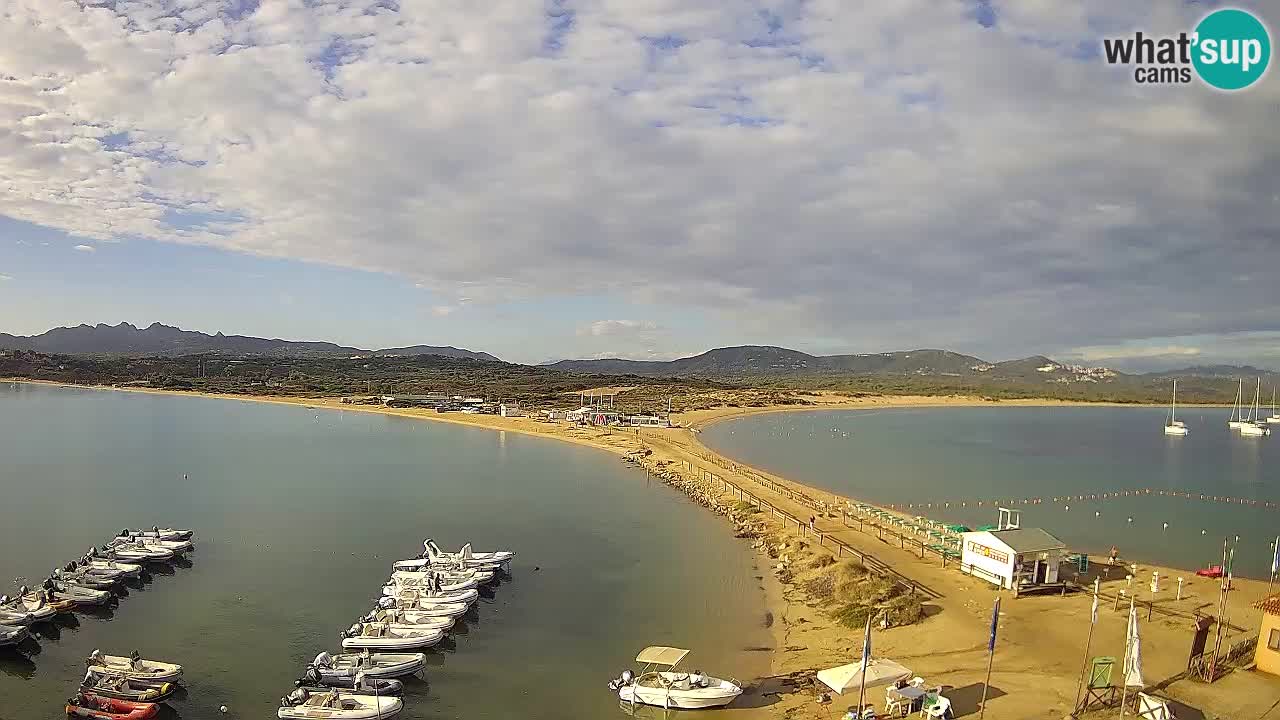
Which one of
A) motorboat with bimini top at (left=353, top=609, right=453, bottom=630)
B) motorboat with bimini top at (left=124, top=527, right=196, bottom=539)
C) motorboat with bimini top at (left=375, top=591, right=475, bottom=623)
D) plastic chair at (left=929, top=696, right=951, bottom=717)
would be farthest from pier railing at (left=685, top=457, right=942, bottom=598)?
motorboat with bimini top at (left=124, top=527, right=196, bottom=539)

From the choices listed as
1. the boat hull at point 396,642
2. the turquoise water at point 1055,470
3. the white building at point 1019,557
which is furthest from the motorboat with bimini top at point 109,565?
the turquoise water at point 1055,470

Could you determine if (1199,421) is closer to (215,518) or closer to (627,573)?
(627,573)

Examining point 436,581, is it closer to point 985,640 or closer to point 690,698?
point 690,698

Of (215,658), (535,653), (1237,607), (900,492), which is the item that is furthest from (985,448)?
(215,658)

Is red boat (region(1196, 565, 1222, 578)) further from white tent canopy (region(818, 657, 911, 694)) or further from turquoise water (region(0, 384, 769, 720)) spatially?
white tent canopy (region(818, 657, 911, 694))

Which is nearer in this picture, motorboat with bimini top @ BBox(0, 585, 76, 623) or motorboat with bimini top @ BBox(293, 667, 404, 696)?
motorboat with bimini top @ BBox(293, 667, 404, 696)
